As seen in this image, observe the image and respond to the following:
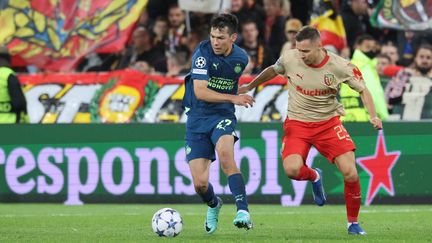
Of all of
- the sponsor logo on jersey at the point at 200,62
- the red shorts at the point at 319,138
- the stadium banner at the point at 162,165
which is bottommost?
the stadium banner at the point at 162,165

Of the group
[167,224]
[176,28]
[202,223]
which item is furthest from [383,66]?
[167,224]

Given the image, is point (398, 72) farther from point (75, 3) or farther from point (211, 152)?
point (211, 152)

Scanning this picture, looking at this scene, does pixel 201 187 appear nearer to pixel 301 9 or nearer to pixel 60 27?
pixel 60 27

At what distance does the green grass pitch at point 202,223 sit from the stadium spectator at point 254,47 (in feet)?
11.2

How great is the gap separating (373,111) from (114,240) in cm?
281

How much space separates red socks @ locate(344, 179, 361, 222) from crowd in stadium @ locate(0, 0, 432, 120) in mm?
7271

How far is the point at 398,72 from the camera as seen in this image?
19078 millimetres

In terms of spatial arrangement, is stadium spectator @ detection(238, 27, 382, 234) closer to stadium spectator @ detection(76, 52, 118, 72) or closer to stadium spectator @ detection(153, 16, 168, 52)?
stadium spectator @ detection(153, 16, 168, 52)

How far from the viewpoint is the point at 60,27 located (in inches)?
808

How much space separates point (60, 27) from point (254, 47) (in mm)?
3301

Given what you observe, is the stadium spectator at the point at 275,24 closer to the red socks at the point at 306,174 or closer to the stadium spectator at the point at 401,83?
the stadium spectator at the point at 401,83

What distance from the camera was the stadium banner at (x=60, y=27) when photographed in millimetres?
20438

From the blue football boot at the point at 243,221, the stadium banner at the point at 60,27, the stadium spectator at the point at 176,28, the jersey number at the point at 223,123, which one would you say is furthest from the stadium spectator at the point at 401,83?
the blue football boot at the point at 243,221

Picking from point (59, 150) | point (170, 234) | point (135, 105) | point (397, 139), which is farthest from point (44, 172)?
point (170, 234)
